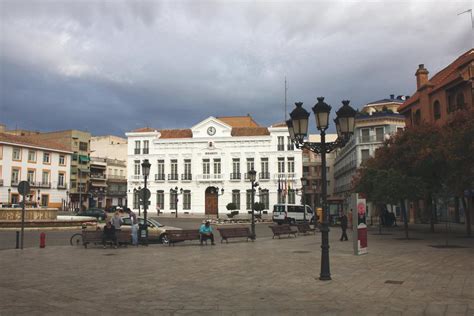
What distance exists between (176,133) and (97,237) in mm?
44628

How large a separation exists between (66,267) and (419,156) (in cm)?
1873

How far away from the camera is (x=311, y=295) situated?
28.0 ft

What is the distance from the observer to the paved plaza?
7.57 m

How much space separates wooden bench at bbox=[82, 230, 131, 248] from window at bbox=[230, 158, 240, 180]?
40180 millimetres

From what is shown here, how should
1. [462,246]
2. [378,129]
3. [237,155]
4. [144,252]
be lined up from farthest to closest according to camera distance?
[237,155]
[378,129]
[462,246]
[144,252]

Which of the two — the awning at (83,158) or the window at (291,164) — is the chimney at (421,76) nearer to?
the window at (291,164)

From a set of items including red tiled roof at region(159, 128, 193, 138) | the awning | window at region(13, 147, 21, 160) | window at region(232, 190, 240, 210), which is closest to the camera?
window at region(232, 190, 240, 210)

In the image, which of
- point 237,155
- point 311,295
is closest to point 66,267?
point 311,295

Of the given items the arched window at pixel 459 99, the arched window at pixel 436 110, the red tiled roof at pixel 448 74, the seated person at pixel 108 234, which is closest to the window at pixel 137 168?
the red tiled roof at pixel 448 74

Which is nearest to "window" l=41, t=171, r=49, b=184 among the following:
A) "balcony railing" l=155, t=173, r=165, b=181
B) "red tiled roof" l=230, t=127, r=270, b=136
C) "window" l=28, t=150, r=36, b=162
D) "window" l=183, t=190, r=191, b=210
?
"window" l=28, t=150, r=36, b=162

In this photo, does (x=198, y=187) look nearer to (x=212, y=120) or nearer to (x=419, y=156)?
(x=212, y=120)

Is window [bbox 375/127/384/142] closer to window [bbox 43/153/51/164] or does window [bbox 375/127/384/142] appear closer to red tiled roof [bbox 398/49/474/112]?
red tiled roof [bbox 398/49/474/112]

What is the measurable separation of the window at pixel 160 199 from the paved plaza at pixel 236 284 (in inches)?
1760

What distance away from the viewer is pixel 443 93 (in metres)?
33.6
